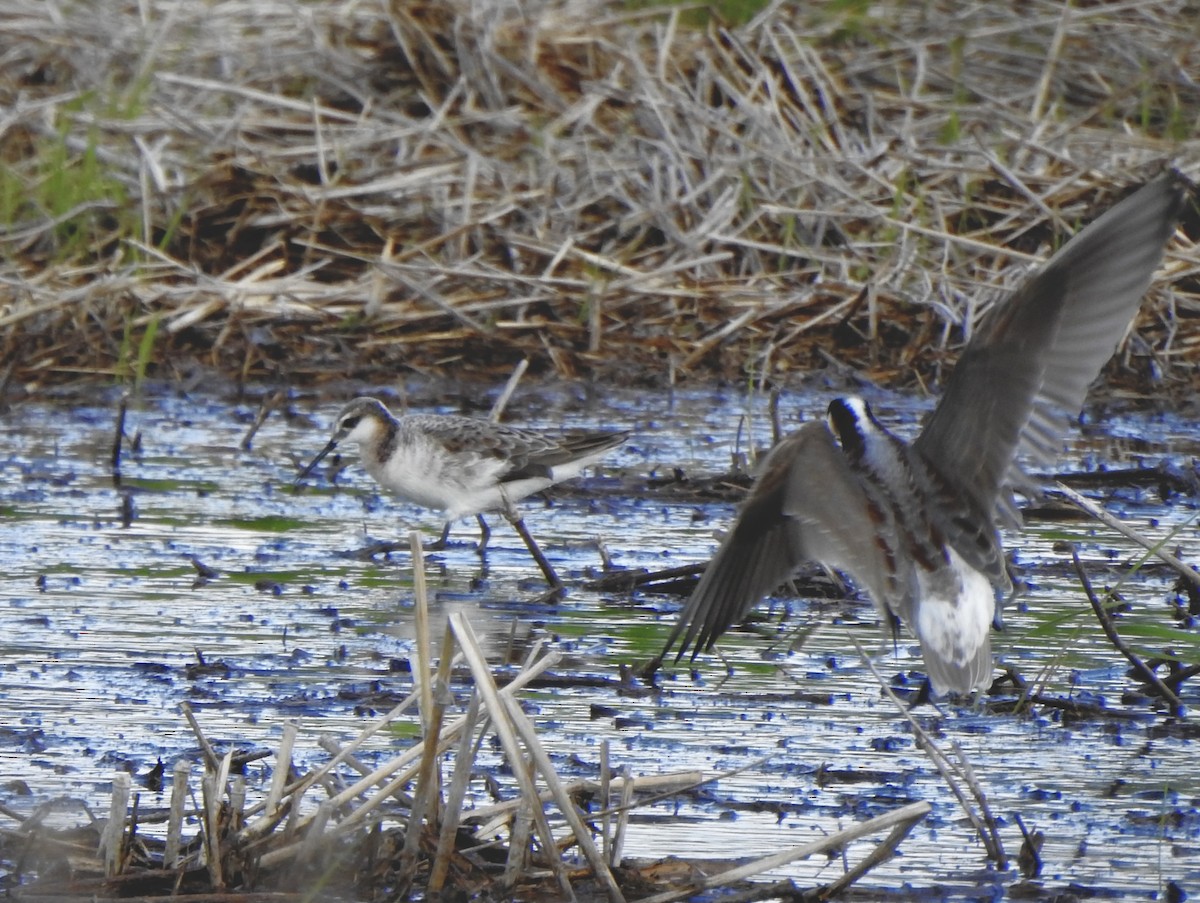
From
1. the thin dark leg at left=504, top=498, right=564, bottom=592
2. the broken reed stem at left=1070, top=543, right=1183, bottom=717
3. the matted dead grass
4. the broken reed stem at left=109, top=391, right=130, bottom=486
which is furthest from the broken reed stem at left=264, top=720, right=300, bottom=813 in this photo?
the matted dead grass

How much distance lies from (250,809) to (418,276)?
22.5ft

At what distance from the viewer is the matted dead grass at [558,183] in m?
10.2

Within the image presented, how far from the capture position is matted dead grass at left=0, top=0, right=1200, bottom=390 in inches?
401

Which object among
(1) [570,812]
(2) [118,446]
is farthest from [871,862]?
(2) [118,446]

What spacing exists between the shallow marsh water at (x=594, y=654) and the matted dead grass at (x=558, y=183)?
43.9 inches

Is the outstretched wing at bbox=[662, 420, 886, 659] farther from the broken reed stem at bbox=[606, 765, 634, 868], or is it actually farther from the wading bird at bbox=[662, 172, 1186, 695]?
the broken reed stem at bbox=[606, 765, 634, 868]

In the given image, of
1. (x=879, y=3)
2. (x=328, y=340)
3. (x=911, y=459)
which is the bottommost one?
(x=328, y=340)

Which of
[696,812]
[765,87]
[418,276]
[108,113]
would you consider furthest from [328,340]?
[696,812]

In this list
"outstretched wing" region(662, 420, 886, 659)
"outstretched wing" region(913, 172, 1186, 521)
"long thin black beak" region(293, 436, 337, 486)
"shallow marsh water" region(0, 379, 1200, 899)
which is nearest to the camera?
"shallow marsh water" region(0, 379, 1200, 899)

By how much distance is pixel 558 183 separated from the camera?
37.2 ft

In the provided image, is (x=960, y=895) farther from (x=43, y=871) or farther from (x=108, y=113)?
(x=108, y=113)

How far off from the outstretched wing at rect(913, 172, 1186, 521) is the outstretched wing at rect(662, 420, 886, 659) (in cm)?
31

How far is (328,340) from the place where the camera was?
33.9 ft

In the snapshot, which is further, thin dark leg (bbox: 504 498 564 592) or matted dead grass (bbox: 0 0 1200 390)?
matted dead grass (bbox: 0 0 1200 390)
